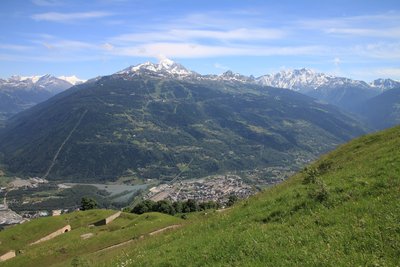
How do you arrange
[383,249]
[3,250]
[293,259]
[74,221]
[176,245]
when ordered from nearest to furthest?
[383,249] → [293,259] → [176,245] → [3,250] → [74,221]

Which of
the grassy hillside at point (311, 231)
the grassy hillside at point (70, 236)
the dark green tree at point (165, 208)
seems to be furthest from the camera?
the dark green tree at point (165, 208)

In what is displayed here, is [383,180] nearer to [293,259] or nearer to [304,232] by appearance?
[304,232]

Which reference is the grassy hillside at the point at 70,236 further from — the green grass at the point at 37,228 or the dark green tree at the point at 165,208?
the dark green tree at the point at 165,208

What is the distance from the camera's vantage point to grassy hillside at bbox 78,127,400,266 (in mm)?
14008

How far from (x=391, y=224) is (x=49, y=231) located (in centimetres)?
5929

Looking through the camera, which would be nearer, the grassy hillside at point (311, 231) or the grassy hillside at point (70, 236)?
the grassy hillside at point (311, 231)

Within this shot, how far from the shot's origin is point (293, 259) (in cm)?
1437

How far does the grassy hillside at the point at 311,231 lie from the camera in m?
14.0

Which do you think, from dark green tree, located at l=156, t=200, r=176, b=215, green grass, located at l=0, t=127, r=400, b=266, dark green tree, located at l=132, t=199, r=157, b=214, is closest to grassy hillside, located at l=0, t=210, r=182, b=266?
green grass, located at l=0, t=127, r=400, b=266

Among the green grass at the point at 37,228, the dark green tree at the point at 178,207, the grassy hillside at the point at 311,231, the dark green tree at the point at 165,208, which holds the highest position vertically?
the grassy hillside at the point at 311,231

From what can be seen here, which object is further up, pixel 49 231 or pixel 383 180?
pixel 383 180

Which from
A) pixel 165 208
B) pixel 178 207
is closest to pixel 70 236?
pixel 165 208

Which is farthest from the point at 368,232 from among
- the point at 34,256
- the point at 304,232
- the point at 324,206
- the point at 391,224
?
the point at 34,256

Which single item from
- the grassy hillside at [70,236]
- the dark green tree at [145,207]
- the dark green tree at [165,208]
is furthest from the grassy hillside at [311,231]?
the dark green tree at [145,207]
